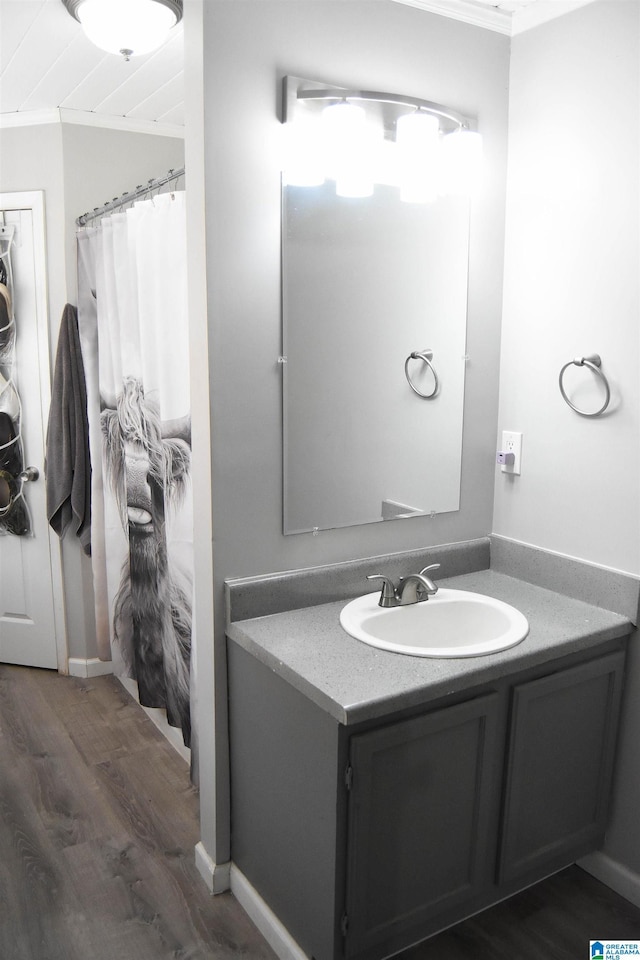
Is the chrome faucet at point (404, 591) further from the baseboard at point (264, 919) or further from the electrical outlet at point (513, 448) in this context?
the baseboard at point (264, 919)

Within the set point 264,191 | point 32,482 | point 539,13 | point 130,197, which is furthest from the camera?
point 32,482

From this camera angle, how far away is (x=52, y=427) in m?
3.14

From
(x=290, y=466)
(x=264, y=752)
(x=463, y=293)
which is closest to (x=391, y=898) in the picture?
(x=264, y=752)

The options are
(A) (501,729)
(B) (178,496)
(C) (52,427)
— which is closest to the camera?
(A) (501,729)

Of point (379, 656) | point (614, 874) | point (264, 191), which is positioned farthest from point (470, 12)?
point (614, 874)

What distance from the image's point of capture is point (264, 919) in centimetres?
192

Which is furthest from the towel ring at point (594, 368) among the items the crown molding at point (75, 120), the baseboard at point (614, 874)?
the crown molding at point (75, 120)

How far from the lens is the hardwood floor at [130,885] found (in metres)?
1.90

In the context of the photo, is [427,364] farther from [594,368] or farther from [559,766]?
[559,766]

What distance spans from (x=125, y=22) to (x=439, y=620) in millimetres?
1834

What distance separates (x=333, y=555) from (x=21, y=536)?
6.19ft

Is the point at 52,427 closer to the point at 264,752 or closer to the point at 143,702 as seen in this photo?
the point at 143,702

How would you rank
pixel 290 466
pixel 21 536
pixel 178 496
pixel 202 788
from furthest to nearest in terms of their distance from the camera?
pixel 21 536 < pixel 178 496 < pixel 202 788 < pixel 290 466

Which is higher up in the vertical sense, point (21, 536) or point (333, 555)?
point (333, 555)
